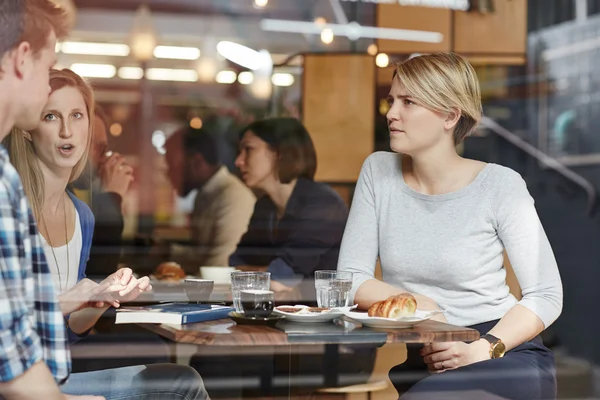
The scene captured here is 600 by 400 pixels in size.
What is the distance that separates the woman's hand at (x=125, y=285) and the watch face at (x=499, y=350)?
0.82 meters

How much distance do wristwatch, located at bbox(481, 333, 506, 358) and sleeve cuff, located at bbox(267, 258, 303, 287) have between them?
1111mm

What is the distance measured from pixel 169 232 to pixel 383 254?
341cm

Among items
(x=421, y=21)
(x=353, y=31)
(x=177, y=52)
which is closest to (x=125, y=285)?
(x=421, y=21)

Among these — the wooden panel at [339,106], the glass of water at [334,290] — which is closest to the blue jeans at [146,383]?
the glass of water at [334,290]

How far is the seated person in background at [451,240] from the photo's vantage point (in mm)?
2057

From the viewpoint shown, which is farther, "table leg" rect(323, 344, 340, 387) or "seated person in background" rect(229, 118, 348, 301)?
"seated person in background" rect(229, 118, 348, 301)

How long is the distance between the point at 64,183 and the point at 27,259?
47cm

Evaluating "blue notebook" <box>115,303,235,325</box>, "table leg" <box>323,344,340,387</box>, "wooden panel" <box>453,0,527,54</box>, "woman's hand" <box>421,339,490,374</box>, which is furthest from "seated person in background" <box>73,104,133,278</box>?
"wooden panel" <box>453,0,527,54</box>

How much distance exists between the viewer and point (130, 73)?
231 inches

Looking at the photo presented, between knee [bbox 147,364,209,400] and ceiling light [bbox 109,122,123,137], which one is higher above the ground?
ceiling light [bbox 109,122,123,137]

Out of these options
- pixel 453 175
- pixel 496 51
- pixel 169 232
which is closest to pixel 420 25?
pixel 496 51

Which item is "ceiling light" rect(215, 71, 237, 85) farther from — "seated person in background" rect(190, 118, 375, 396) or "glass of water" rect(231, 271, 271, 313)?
"glass of water" rect(231, 271, 271, 313)

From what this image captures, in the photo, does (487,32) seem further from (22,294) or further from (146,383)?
(22,294)

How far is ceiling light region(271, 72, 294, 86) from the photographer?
225 inches
